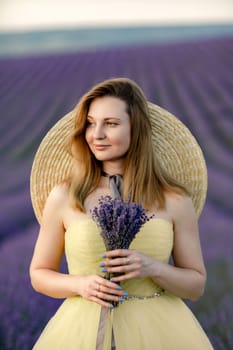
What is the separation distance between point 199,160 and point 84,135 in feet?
1.39

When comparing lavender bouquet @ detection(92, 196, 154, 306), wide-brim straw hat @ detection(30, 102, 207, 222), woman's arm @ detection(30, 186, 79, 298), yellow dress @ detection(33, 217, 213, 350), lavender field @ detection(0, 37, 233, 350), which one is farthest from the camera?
lavender field @ detection(0, 37, 233, 350)

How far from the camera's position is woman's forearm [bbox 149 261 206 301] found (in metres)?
2.12

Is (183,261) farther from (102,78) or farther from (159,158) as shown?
(102,78)

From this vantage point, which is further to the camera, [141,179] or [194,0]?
[194,0]

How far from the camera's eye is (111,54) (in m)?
3.25

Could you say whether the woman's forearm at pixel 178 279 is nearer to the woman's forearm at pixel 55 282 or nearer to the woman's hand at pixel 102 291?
the woman's hand at pixel 102 291

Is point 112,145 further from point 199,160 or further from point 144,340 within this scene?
point 144,340

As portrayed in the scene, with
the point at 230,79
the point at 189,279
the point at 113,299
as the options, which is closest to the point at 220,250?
the point at 230,79

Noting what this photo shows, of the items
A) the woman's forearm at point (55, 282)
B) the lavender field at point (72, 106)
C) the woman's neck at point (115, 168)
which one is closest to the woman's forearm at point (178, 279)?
the woman's forearm at point (55, 282)

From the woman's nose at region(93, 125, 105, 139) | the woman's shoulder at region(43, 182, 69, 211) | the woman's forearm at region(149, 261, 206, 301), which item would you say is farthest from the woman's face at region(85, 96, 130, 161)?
the woman's forearm at region(149, 261, 206, 301)

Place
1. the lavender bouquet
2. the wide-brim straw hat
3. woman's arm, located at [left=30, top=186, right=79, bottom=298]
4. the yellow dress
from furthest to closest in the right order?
the wide-brim straw hat < woman's arm, located at [left=30, top=186, right=79, bottom=298] < the yellow dress < the lavender bouquet

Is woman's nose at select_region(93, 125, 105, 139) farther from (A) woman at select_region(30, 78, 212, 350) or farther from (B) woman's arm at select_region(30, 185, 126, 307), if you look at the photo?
(B) woman's arm at select_region(30, 185, 126, 307)

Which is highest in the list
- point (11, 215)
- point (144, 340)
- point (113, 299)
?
point (11, 215)

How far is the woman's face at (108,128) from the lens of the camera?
86.9 inches
